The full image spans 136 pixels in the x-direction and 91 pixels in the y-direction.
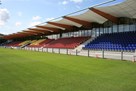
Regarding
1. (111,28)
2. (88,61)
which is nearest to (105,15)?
(111,28)

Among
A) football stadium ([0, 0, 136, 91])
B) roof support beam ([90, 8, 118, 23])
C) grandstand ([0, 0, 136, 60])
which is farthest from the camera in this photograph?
roof support beam ([90, 8, 118, 23])

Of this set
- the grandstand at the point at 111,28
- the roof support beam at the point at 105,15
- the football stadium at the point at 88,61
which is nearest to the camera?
the football stadium at the point at 88,61

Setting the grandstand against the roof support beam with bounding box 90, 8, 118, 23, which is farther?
the roof support beam with bounding box 90, 8, 118, 23

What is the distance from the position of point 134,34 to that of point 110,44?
11.8ft

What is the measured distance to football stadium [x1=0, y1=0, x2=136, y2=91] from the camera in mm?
8438

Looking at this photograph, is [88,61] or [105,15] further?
[105,15]

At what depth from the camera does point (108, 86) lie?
8.02 m

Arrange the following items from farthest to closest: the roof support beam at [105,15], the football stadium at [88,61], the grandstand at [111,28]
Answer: the roof support beam at [105,15]
the grandstand at [111,28]
the football stadium at [88,61]

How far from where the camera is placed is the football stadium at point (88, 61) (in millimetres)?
8438

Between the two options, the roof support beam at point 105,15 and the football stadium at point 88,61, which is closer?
the football stadium at point 88,61

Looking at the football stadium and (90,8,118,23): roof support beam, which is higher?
(90,8,118,23): roof support beam

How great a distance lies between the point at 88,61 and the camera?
18.6 meters

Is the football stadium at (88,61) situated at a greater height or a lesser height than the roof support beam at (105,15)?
lesser

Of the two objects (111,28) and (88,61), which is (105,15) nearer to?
(111,28)
